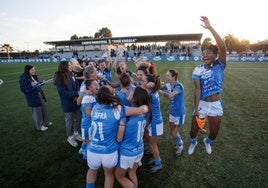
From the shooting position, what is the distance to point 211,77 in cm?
432

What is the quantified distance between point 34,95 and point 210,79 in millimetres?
4912

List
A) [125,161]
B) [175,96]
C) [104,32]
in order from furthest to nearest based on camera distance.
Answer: [104,32]
[175,96]
[125,161]

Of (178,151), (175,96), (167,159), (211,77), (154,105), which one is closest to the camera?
(154,105)

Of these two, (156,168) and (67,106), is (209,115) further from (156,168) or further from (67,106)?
(67,106)

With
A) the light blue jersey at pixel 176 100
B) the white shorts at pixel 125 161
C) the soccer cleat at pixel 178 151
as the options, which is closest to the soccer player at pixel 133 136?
the white shorts at pixel 125 161

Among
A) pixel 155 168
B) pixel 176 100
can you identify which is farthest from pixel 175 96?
pixel 155 168

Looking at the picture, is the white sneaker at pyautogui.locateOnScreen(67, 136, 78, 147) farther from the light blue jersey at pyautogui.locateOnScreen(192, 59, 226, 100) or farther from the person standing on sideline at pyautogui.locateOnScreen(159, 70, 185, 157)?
the light blue jersey at pyautogui.locateOnScreen(192, 59, 226, 100)

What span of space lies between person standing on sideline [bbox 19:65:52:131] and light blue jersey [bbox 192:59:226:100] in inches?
177

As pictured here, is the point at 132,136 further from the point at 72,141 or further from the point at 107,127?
the point at 72,141

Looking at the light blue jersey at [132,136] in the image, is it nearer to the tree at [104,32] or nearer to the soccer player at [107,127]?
the soccer player at [107,127]

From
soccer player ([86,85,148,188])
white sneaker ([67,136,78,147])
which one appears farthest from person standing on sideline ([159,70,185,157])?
white sneaker ([67,136,78,147])

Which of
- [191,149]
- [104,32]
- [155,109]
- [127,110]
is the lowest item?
[191,149]

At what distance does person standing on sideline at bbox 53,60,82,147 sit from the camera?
16.9 feet

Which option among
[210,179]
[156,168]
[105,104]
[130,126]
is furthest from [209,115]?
[105,104]
